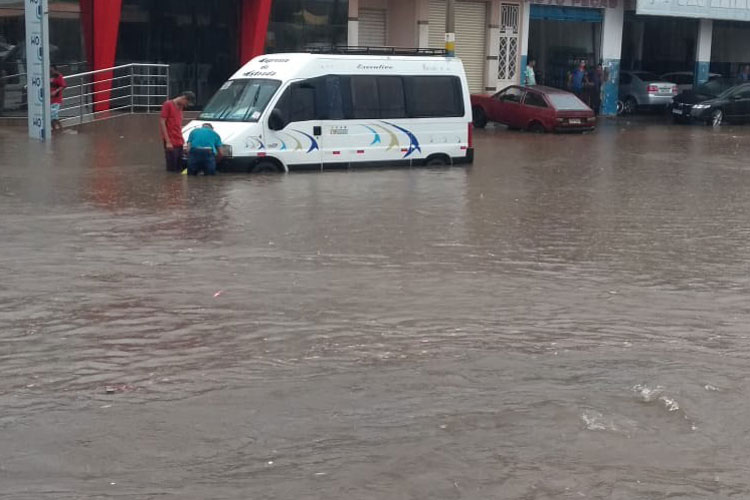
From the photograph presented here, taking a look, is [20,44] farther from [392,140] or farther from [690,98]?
[690,98]

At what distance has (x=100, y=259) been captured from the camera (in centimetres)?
1104

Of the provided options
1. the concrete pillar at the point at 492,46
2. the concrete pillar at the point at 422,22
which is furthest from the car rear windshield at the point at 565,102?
the concrete pillar at the point at 492,46

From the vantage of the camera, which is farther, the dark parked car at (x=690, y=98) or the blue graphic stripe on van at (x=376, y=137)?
the dark parked car at (x=690, y=98)

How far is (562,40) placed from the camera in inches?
1544

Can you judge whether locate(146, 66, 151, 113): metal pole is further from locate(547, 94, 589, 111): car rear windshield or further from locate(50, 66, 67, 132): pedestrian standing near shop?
locate(547, 94, 589, 111): car rear windshield

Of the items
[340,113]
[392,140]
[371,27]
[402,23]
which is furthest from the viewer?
[402,23]

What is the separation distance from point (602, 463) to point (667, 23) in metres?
40.2

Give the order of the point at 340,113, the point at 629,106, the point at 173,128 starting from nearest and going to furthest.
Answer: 1. the point at 173,128
2. the point at 340,113
3. the point at 629,106

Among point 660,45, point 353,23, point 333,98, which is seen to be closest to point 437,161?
point 333,98

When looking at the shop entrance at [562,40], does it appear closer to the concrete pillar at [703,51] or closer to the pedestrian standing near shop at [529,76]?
the pedestrian standing near shop at [529,76]

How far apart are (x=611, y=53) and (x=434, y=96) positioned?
21.3 meters

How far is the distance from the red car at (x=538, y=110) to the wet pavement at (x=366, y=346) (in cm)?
1439

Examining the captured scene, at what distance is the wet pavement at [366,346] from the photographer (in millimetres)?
5895

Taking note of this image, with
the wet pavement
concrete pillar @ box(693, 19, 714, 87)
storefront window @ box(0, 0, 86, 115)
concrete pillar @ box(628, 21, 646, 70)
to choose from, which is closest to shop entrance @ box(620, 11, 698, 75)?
concrete pillar @ box(628, 21, 646, 70)
